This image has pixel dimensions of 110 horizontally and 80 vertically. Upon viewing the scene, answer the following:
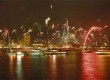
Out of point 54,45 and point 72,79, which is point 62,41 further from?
point 72,79

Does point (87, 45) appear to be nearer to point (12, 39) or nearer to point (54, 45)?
point (54, 45)

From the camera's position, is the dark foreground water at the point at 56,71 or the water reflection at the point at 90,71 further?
the dark foreground water at the point at 56,71

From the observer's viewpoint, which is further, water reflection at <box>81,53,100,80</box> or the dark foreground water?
the dark foreground water

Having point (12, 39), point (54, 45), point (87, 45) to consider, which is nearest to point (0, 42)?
point (12, 39)

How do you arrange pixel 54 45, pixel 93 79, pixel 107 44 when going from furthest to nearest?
pixel 54 45 < pixel 107 44 < pixel 93 79

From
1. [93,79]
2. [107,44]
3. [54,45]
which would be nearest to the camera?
[93,79]

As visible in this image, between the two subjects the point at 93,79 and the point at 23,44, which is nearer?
the point at 93,79

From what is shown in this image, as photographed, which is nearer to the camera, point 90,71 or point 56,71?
point 90,71

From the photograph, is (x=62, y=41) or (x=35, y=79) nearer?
(x=35, y=79)

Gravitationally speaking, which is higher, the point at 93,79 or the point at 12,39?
the point at 12,39
